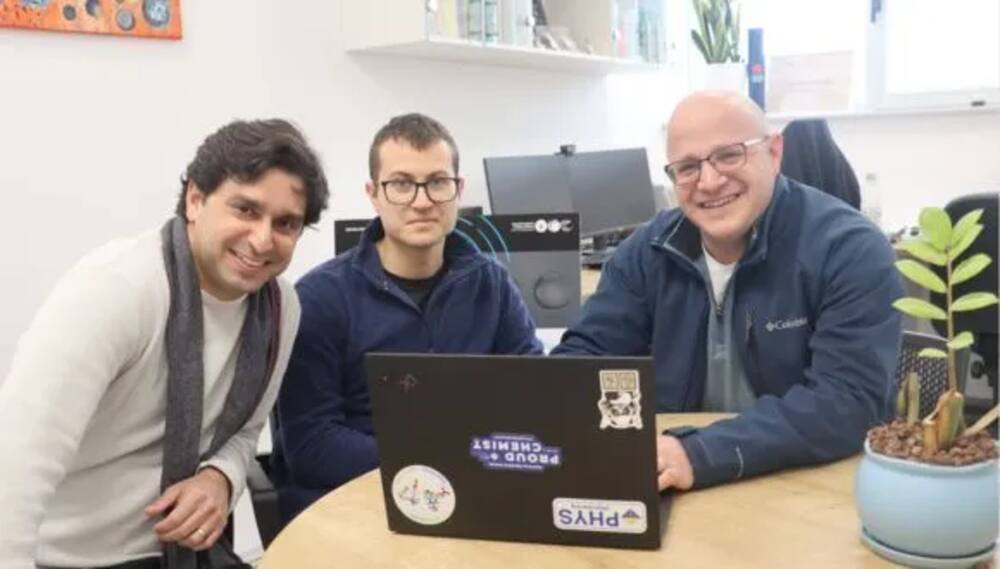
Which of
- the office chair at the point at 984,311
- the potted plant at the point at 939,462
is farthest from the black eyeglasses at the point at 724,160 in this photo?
the office chair at the point at 984,311

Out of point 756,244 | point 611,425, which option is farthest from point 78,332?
point 756,244

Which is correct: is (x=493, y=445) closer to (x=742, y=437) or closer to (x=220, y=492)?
(x=742, y=437)

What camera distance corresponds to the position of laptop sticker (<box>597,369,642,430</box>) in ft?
3.32

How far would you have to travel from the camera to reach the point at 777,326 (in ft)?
5.29

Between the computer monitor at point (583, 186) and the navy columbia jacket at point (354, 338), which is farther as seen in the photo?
the computer monitor at point (583, 186)

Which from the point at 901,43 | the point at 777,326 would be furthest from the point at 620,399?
the point at 901,43

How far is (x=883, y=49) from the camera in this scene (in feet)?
14.9

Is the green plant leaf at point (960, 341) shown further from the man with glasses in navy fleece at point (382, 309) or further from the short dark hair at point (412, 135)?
the short dark hair at point (412, 135)

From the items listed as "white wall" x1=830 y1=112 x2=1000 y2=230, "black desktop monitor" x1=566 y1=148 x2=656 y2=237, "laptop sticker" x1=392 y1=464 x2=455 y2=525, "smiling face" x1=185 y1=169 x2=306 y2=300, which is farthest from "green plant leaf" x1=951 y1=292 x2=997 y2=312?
"white wall" x1=830 y1=112 x2=1000 y2=230

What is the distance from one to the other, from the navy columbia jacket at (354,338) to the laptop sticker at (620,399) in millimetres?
813

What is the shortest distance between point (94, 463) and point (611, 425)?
0.92m

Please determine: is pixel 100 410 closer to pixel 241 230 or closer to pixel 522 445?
pixel 241 230

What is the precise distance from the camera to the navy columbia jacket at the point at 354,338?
1.79 m

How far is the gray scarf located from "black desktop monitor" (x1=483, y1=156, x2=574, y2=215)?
1.82 m
